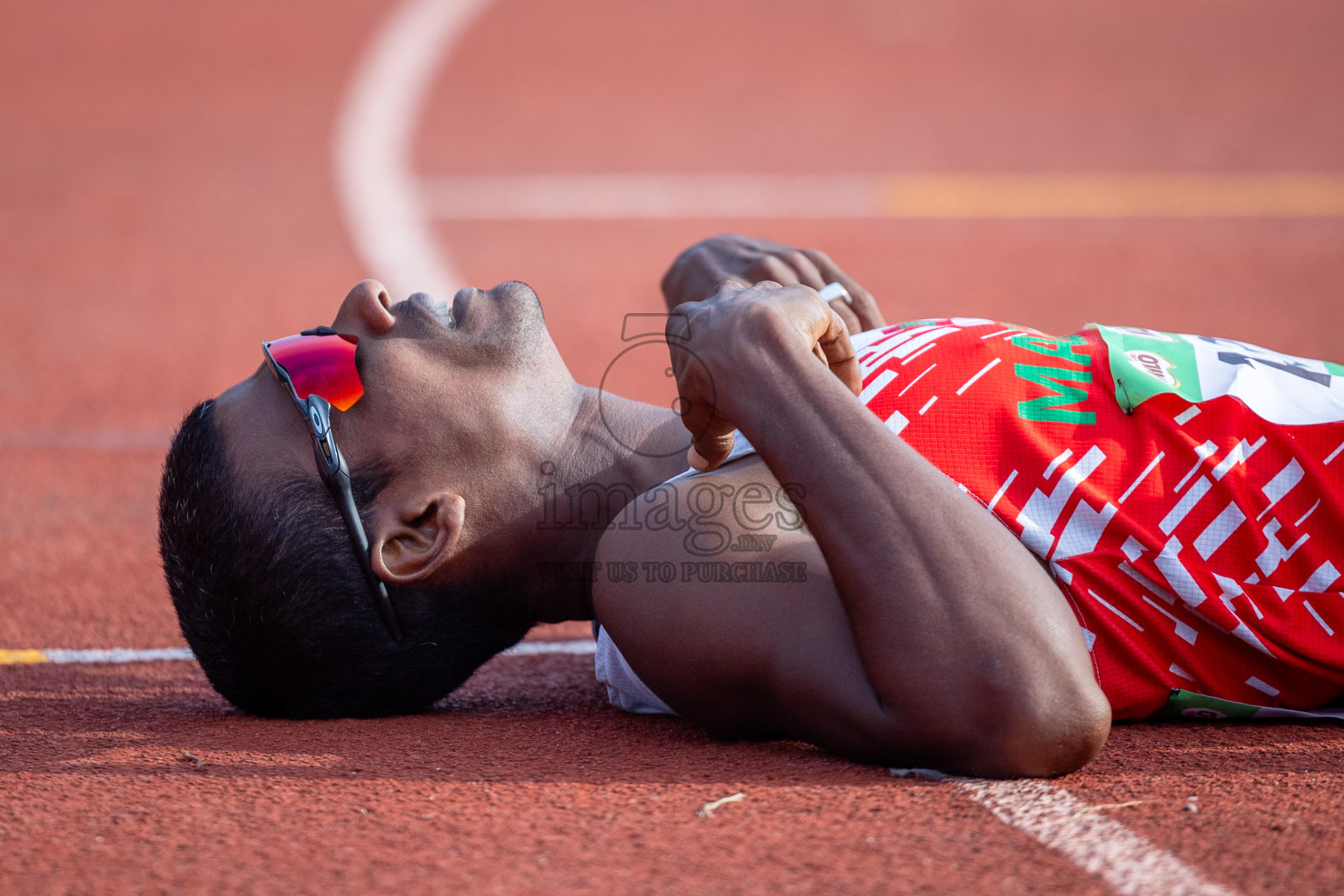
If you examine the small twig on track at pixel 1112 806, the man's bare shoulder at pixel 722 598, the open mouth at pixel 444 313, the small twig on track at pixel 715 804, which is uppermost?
the open mouth at pixel 444 313

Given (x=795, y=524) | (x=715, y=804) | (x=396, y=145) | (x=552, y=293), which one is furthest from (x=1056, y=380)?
(x=396, y=145)

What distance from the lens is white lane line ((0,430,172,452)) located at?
5102 mm

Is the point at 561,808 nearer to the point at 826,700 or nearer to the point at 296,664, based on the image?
the point at 826,700

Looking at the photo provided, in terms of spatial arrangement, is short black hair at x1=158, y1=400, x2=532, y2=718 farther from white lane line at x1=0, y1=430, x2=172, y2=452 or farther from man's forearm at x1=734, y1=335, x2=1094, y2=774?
white lane line at x1=0, y1=430, x2=172, y2=452

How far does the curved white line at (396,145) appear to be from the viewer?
7.62 m

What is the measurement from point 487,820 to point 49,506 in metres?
3.04

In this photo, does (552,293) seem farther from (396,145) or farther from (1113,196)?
(1113,196)

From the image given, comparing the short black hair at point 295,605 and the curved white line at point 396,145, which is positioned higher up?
the curved white line at point 396,145

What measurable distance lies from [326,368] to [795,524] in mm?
970

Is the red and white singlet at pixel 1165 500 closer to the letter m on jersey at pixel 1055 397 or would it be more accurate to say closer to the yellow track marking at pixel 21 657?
the letter m on jersey at pixel 1055 397

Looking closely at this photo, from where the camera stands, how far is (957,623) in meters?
2.09

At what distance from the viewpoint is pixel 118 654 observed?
10.7ft

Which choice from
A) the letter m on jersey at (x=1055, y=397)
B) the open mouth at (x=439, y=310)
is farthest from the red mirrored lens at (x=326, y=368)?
the letter m on jersey at (x=1055, y=397)

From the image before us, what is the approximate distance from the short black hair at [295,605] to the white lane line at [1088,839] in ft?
3.45
